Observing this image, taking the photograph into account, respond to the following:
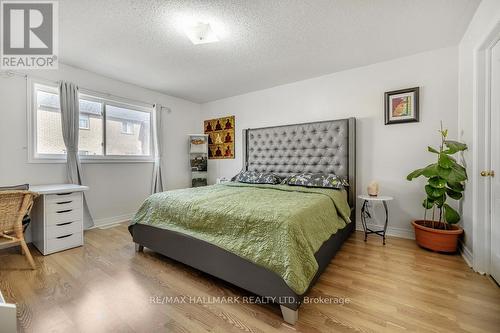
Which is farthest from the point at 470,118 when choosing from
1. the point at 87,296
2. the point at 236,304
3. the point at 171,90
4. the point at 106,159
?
the point at 106,159

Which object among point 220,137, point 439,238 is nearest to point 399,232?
point 439,238

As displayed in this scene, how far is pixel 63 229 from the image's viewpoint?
2.52 m

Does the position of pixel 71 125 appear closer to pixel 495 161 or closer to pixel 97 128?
pixel 97 128

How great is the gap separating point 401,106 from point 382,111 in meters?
0.22

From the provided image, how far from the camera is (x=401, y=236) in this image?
2838 millimetres

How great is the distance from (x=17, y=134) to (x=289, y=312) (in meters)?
3.69

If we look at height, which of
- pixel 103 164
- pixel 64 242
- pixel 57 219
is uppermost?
pixel 103 164

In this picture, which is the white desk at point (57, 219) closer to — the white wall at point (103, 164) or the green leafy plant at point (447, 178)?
the white wall at point (103, 164)

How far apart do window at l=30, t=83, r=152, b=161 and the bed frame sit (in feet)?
5.66

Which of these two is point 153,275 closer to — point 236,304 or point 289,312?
point 236,304

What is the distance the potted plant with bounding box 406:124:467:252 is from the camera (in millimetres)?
2151

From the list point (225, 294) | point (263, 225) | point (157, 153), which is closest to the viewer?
point (263, 225)
